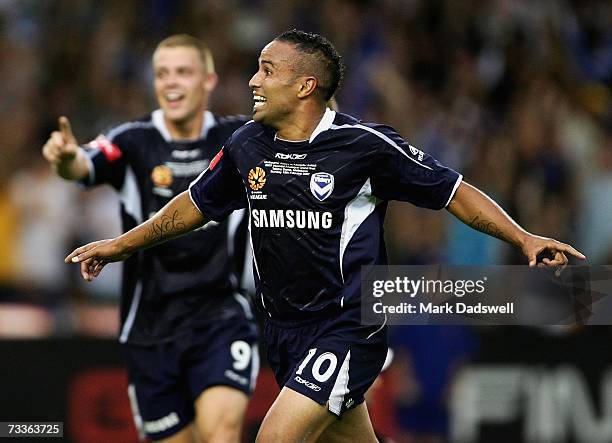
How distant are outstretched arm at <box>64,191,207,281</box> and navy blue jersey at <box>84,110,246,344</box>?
1135 millimetres

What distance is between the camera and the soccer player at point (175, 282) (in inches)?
317

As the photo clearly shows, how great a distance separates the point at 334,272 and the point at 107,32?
304 inches

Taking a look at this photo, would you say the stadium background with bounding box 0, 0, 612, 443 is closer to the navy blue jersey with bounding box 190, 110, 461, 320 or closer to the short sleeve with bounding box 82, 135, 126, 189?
the short sleeve with bounding box 82, 135, 126, 189

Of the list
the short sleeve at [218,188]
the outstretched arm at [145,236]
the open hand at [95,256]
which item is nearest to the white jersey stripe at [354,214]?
the short sleeve at [218,188]

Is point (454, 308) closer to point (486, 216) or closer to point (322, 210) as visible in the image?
point (486, 216)

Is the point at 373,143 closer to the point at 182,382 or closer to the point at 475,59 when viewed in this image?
the point at 182,382

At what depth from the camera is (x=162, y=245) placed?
319 inches

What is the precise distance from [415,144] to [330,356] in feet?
22.3

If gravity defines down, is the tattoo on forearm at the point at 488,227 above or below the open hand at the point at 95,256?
above

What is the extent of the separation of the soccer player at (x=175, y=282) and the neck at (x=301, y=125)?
5.17ft

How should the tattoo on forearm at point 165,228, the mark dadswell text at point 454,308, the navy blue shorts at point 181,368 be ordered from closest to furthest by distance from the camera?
the tattoo on forearm at point 165,228 < the mark dadswell text at point 454,308 < the navy blue shorts at point 181,368

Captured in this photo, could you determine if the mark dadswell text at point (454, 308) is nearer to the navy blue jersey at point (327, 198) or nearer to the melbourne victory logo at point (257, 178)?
the navy blue jersey at point (327, 198)

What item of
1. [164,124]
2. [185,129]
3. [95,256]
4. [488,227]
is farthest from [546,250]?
[164,124]

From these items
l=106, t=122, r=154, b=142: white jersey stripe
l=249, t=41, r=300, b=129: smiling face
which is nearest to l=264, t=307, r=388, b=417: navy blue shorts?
l=249, t=41, r=300, b=129: smiling face
